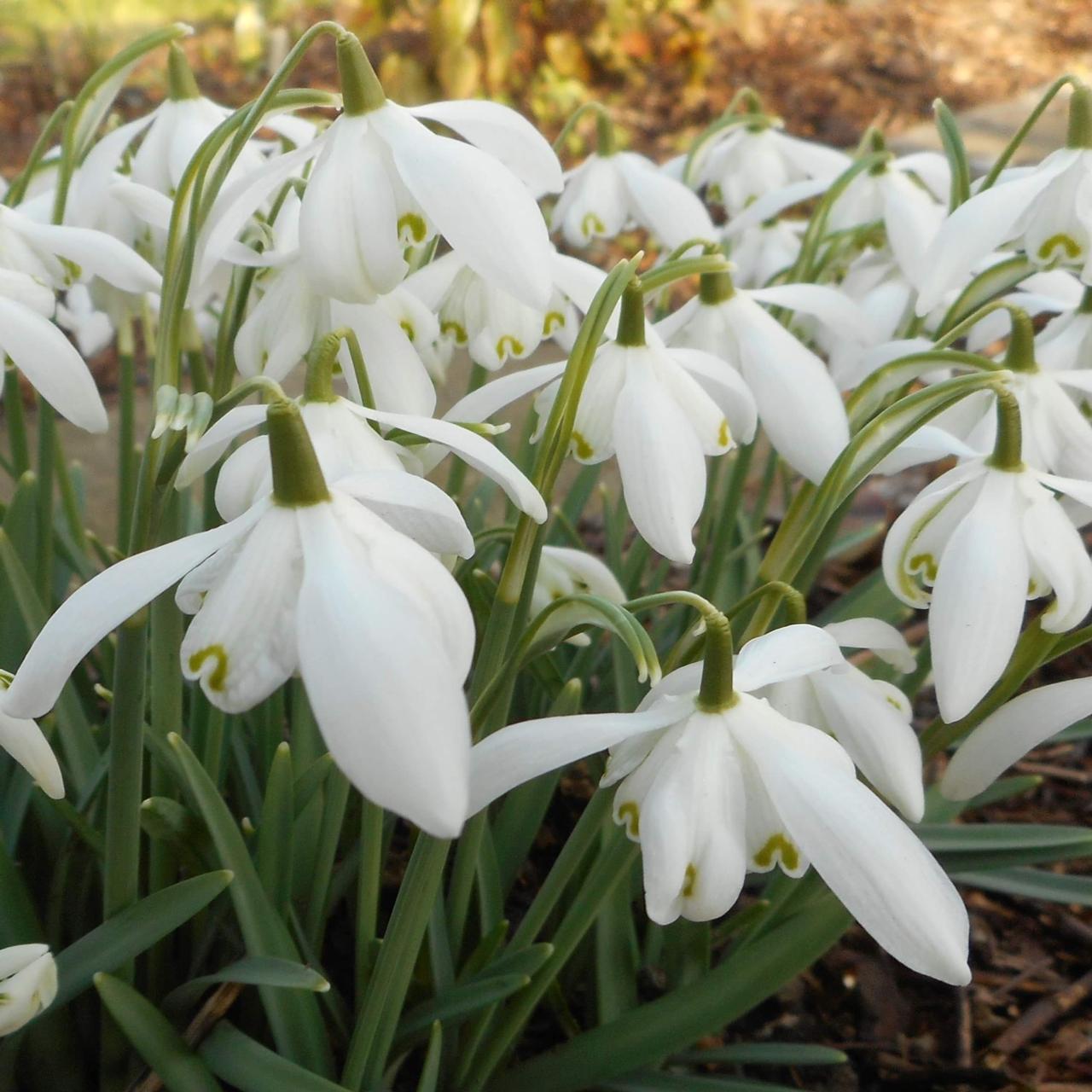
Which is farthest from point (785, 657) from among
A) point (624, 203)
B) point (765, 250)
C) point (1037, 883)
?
point (765, 250)

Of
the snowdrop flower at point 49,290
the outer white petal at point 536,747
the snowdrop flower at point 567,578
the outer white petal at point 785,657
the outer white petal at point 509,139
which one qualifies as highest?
the outer white petal at point 509,139

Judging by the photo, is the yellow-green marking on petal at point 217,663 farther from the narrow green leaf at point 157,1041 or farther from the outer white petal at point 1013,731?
the outer white petal at point 1013,731

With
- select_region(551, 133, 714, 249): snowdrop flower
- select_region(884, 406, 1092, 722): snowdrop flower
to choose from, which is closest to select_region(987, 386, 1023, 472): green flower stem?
select_region(884, 406, 1092, 722): snowdrop flower

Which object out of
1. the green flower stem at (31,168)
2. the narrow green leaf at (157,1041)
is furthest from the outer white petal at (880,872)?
the green flower stem at (31,168)

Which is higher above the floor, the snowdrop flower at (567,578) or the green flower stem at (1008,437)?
the green flower stem at (1008,437)

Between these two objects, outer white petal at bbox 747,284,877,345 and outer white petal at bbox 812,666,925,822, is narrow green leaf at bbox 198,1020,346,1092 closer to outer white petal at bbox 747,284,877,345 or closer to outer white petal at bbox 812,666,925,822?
outer white petal at bbox 812,666,925,822

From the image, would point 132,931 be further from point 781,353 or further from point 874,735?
point 781,353

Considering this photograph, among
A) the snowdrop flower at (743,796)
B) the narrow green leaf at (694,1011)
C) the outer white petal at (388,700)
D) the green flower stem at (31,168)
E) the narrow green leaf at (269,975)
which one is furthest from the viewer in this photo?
the green flower stem at (31,168)
